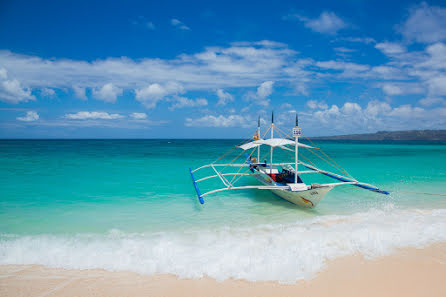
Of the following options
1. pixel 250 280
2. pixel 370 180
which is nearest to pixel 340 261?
pixel 250 280

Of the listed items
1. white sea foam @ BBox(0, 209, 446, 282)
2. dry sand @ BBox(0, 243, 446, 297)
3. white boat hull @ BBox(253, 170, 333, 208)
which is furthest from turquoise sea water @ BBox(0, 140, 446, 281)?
white boat hull @ BBox(253, 170, 333, 208)

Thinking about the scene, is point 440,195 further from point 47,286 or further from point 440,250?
point 47,286

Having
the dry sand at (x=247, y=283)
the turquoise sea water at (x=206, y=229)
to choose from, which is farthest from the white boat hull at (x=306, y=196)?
the dry sand at (x=247, y=283)

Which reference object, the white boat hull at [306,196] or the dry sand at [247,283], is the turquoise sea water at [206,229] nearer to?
Result: the dry sand at [247,283]

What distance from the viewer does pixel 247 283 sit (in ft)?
12.9

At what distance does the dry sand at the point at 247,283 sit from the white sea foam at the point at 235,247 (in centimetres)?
21

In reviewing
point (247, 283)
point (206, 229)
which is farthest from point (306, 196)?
point (247, 283)

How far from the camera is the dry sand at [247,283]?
370 centimetres

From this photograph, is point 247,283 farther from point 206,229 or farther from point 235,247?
point 206,229

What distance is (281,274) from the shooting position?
4129 millimetres

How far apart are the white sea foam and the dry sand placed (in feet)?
0.68

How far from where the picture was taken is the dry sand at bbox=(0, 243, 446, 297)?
3.70m

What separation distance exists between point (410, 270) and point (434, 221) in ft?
12.0

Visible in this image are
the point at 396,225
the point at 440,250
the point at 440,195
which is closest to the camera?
the point at 440,250
